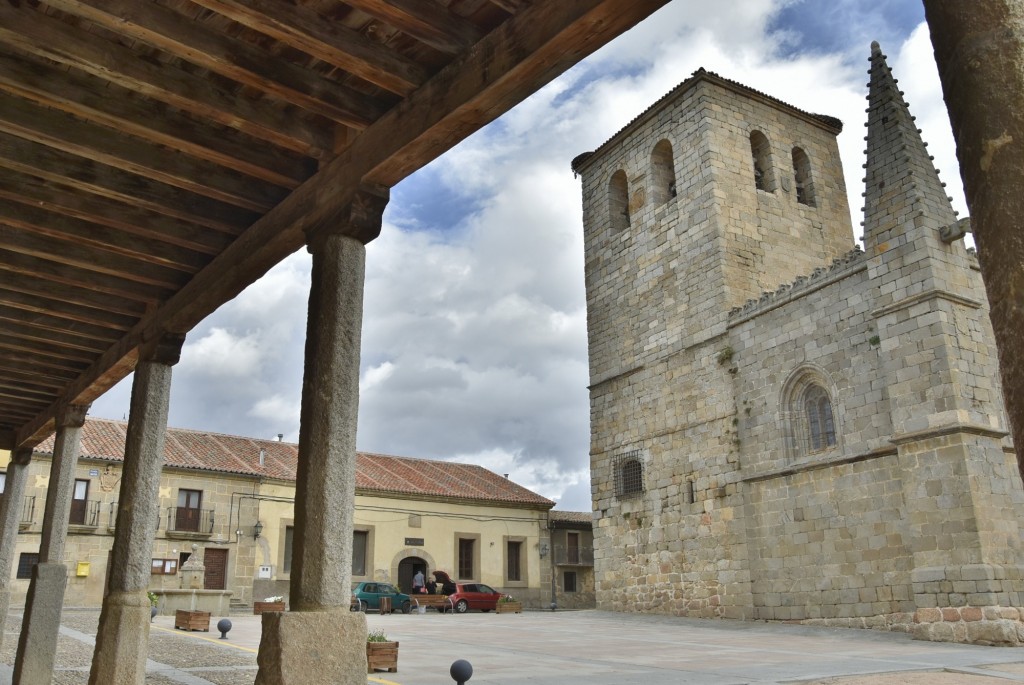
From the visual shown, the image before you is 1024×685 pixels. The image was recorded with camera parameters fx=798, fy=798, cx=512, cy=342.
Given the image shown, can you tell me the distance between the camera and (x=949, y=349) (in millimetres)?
11305

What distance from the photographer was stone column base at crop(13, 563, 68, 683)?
21.4ft

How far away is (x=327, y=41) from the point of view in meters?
3.38

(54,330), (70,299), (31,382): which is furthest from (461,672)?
(31,382)

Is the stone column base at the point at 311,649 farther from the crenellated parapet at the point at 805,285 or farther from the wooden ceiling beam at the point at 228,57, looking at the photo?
the crenellated parapet at the point at 805,285

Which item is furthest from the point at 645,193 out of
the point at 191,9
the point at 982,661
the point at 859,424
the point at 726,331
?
the point at 191,9

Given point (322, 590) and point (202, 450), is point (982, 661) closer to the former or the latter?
point (322, 590)

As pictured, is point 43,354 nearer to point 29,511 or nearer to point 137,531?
point 137,531

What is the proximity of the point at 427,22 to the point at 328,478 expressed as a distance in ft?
6.65

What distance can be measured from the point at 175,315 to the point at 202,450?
829 inches

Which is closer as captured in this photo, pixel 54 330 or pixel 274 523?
pixel 54 330

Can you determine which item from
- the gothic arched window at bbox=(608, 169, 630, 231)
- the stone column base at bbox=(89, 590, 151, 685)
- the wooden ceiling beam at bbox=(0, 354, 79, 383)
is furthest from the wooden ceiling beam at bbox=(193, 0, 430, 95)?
the gothic arched window at bbox=(608, 169, 630, 231)

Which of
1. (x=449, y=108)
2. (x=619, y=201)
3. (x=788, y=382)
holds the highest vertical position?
(x=619, y=201)

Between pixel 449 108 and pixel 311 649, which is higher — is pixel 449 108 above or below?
above

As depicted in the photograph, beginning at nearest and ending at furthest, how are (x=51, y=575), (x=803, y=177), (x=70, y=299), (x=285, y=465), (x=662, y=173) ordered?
1. (x=70, y=299)
2. (x=51, y=575)
3. (x=662, y=173)
4. (x=803, y=177)
5. (x=285, y=465)
